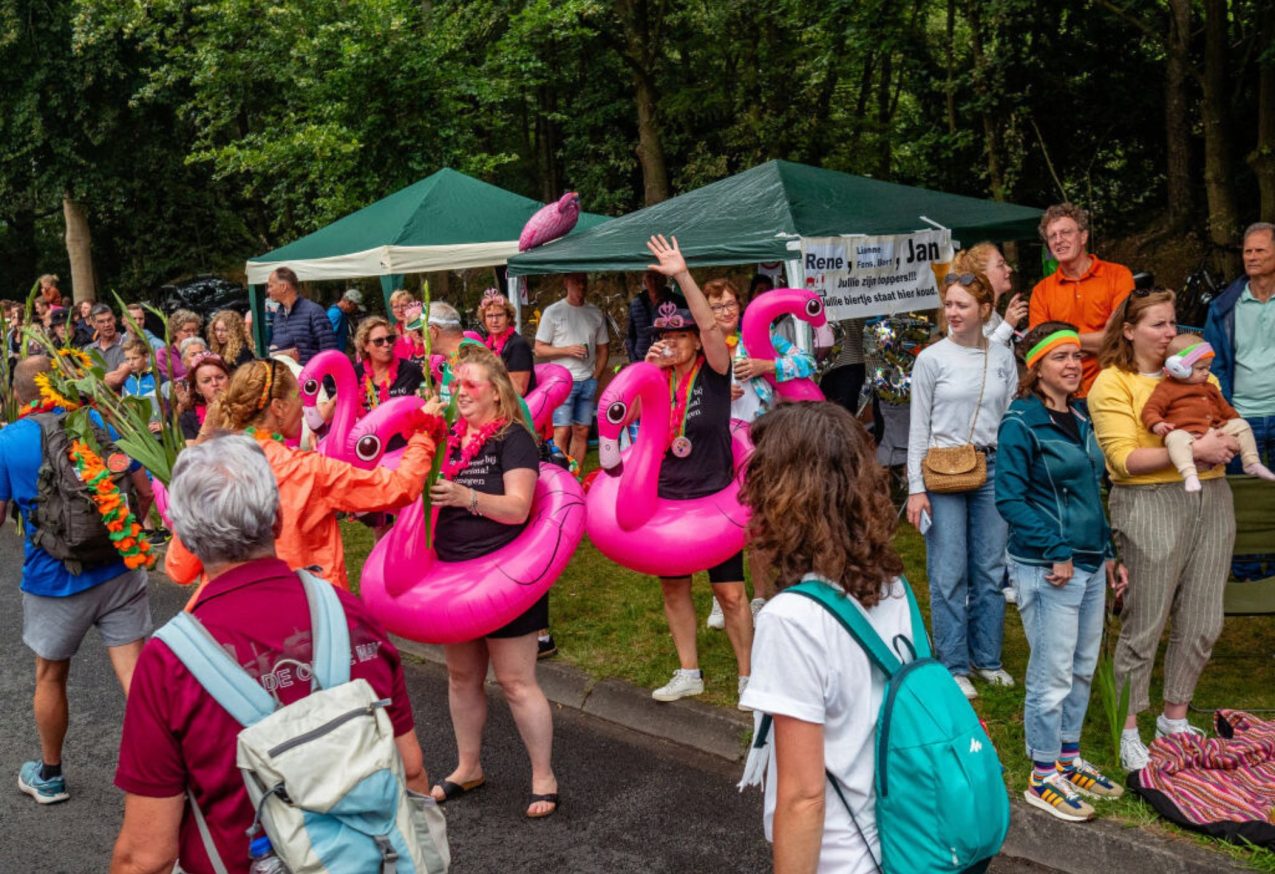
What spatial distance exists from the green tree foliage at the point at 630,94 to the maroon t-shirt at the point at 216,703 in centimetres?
1171

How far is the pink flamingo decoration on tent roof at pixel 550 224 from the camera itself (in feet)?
28.9

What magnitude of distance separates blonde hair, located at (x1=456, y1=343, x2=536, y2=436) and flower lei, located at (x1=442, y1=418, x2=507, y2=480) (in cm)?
4

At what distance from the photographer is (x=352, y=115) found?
544 inches

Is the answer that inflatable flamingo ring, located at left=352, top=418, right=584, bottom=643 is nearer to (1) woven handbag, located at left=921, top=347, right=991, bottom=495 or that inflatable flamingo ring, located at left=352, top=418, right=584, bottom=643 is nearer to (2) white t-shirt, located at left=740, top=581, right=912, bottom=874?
(1) woven handbag, located at left=921, top=347, right=991, bottom=495

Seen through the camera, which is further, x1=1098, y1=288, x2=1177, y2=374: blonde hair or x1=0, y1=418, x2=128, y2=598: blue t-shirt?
x1=0, y1=418, x2=128, y2=598: blue t-shirt

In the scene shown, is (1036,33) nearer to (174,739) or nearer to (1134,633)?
(1134,633)

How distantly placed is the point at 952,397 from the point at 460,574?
7.39 ft

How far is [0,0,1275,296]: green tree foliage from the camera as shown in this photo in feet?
45.4

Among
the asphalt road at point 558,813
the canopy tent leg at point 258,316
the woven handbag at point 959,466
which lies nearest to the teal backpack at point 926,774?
the asphalt road at point 558,813

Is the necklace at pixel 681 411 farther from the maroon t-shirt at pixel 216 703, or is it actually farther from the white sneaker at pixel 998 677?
the maroon t-shirt at pixel 216 703

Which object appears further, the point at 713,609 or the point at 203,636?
the point at 713,609

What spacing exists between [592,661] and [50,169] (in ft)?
70.3

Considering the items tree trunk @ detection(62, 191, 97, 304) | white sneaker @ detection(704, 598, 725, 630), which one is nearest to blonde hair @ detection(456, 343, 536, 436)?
white sneaker @ detection(704, 598, 725, 630)

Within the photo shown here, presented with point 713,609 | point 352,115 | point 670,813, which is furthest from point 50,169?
point 670,813
